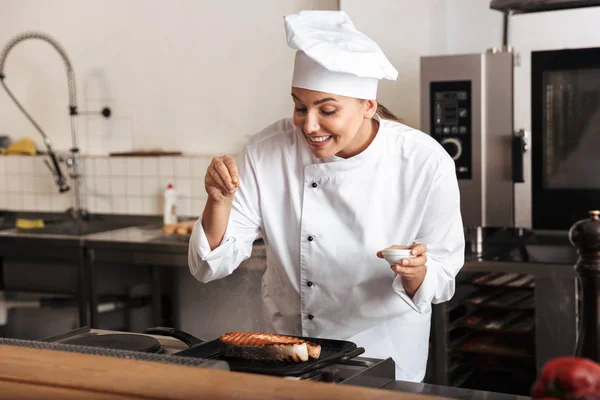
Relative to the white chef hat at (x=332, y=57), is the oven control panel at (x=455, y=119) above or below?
below

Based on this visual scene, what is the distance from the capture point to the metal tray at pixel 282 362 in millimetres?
1450

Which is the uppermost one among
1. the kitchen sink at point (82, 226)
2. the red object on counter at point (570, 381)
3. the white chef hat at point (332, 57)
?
the white chef hat at point (332, 57)

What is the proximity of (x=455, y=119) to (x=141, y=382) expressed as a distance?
2.13 metres

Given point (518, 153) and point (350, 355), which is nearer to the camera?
point (350, 355)

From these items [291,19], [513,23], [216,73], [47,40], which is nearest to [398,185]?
[291,19]

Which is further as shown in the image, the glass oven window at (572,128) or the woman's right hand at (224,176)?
the glass oven window at (572,128)

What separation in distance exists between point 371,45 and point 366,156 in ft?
0.92

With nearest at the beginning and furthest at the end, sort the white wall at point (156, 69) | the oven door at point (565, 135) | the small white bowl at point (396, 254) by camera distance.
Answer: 1. the small white bowl at point (396, 254)
2. the oven door at point (565, 135)
3. the white wall at point (156, 69)

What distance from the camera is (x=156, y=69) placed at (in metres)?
4.05

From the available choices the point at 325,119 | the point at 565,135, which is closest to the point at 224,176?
the point at 325,119

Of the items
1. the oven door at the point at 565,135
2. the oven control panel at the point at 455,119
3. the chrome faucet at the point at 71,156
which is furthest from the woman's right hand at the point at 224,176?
the chrome faucet at the point at 71,156

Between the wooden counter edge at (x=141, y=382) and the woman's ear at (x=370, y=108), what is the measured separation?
3.32ft

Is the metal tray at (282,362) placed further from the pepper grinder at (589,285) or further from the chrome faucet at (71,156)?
the chrome faucet at (71,156)

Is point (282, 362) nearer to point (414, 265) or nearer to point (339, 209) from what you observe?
point (414, 265)
